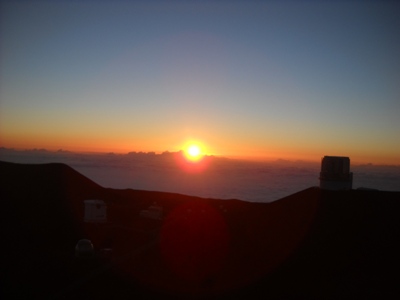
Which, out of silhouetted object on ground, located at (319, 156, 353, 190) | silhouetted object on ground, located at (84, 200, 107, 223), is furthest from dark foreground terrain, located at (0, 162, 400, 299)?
silhouetted object on ground, located at (319, 156, 353, 190)

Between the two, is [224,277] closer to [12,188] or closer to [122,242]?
[122,242]

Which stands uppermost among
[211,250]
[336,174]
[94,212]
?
[336,174]

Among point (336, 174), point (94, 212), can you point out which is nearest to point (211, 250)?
point (94, 212)

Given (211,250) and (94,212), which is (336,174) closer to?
(211,250)

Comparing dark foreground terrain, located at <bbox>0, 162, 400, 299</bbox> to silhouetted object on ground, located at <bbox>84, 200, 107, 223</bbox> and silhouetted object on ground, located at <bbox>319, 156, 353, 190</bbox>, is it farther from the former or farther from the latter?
silhouetted object on ground, located at <bbox>319, 156, 353, 190</bbox>

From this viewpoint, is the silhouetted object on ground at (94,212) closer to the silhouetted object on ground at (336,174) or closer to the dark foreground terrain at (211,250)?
the dark foreground terrain at (211,250)

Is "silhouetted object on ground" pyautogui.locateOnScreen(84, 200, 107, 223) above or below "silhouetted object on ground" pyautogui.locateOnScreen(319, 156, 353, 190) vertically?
below

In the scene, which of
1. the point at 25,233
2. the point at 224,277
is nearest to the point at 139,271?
the point at 224,277
